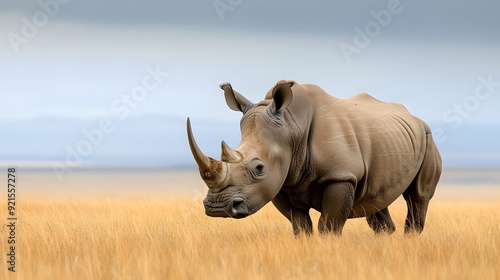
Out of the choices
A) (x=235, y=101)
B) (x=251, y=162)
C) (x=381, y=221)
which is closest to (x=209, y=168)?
(x=251, y=162)

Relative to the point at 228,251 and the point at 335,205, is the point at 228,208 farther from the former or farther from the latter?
the point at 335,205

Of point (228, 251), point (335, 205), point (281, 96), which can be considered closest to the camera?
point (228, 251)

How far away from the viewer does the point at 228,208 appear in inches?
350

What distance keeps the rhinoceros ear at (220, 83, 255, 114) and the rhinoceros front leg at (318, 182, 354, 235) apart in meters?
1.27

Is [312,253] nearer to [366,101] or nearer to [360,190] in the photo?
[360,190]

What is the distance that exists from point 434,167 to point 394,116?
92 centimetres

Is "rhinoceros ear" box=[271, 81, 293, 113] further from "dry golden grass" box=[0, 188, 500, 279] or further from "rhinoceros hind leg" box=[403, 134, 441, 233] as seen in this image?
"rhinoceros hind leg" box=[403, 134, 441, 233]

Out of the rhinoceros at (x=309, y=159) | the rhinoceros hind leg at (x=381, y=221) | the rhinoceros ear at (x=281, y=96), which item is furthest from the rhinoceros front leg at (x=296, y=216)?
the rhinoceros hind leg at (x=381, y=221)

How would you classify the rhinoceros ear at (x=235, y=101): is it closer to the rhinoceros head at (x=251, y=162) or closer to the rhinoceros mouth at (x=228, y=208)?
the rhinoceros head at (x=251, y=162)

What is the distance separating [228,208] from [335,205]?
158 centimetres

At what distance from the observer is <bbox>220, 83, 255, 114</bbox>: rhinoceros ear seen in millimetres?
10227

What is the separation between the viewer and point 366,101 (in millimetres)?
11922

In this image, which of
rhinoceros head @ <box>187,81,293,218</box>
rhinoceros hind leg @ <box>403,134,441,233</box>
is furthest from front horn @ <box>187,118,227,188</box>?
rhinoceros hind leg @ <box>403,134,441,233</box>

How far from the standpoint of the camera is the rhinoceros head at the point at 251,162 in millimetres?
8859
